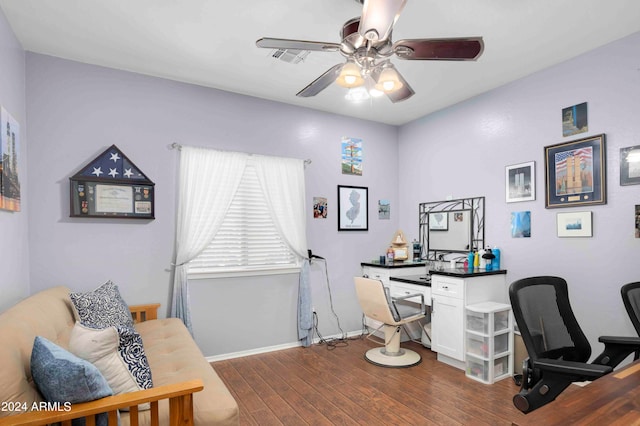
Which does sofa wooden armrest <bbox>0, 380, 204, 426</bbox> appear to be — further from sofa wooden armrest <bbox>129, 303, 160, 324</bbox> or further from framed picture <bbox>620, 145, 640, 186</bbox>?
framed picture <bbox>620, 145, 640, 186</bbox>

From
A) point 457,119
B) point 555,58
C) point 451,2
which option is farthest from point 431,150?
point 451,2

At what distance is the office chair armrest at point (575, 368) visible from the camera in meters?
1.49

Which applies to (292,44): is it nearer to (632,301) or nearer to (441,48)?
(441,48)

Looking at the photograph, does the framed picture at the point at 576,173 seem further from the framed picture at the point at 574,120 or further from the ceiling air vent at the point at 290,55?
the ceiling air vent at the point at 290,55

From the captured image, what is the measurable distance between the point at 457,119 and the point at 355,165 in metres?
1.30

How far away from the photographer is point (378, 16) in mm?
1590

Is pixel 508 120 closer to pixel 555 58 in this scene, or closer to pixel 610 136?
pixel 555 58

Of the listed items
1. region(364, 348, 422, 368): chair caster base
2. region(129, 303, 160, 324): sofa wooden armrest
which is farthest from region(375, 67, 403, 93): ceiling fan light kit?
region(129, 303, 160, 324): sofa wooden armrest

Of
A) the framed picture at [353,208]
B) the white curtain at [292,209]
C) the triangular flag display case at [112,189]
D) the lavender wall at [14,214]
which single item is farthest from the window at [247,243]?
the lavender wall at [14,214]

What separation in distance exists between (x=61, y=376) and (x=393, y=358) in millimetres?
2883

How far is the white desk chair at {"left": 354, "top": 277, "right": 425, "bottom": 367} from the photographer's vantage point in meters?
3.35

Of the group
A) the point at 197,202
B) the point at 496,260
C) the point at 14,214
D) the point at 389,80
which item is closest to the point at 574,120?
the point at 496,260

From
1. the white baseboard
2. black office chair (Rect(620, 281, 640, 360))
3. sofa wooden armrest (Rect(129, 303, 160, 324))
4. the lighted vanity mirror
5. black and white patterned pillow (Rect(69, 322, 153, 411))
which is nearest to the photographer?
black and white patterned pillow (Rect(69, 322, 153, 411))

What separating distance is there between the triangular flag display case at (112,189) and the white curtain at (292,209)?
1.17 meters
